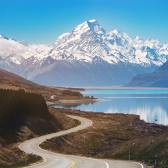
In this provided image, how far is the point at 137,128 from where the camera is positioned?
474ft

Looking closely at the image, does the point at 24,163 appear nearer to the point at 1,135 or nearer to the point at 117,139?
the point at 1,135

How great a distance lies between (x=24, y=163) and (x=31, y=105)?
2507 inches

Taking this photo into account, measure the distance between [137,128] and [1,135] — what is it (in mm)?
53872

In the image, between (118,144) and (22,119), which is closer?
(118,144)

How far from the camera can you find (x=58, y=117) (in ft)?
481

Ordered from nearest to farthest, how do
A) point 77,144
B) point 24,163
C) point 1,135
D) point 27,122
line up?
point 24,163
point 1,135
point 77,144
point 27,122

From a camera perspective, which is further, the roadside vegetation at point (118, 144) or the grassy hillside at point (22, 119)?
the grassy hillside at point (22, 119)

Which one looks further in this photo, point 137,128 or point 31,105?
point 137,128

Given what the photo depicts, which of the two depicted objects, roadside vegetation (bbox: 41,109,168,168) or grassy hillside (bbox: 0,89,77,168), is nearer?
roadside vegetation (bbox: 41,109,168,168)

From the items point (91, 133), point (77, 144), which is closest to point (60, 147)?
point (77, 144)

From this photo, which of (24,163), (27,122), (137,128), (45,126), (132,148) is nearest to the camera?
(24,163)

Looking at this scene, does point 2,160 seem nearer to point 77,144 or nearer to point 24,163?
point 24,163

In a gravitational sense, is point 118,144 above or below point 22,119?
below

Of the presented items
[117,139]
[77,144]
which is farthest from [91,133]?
[77,144]
